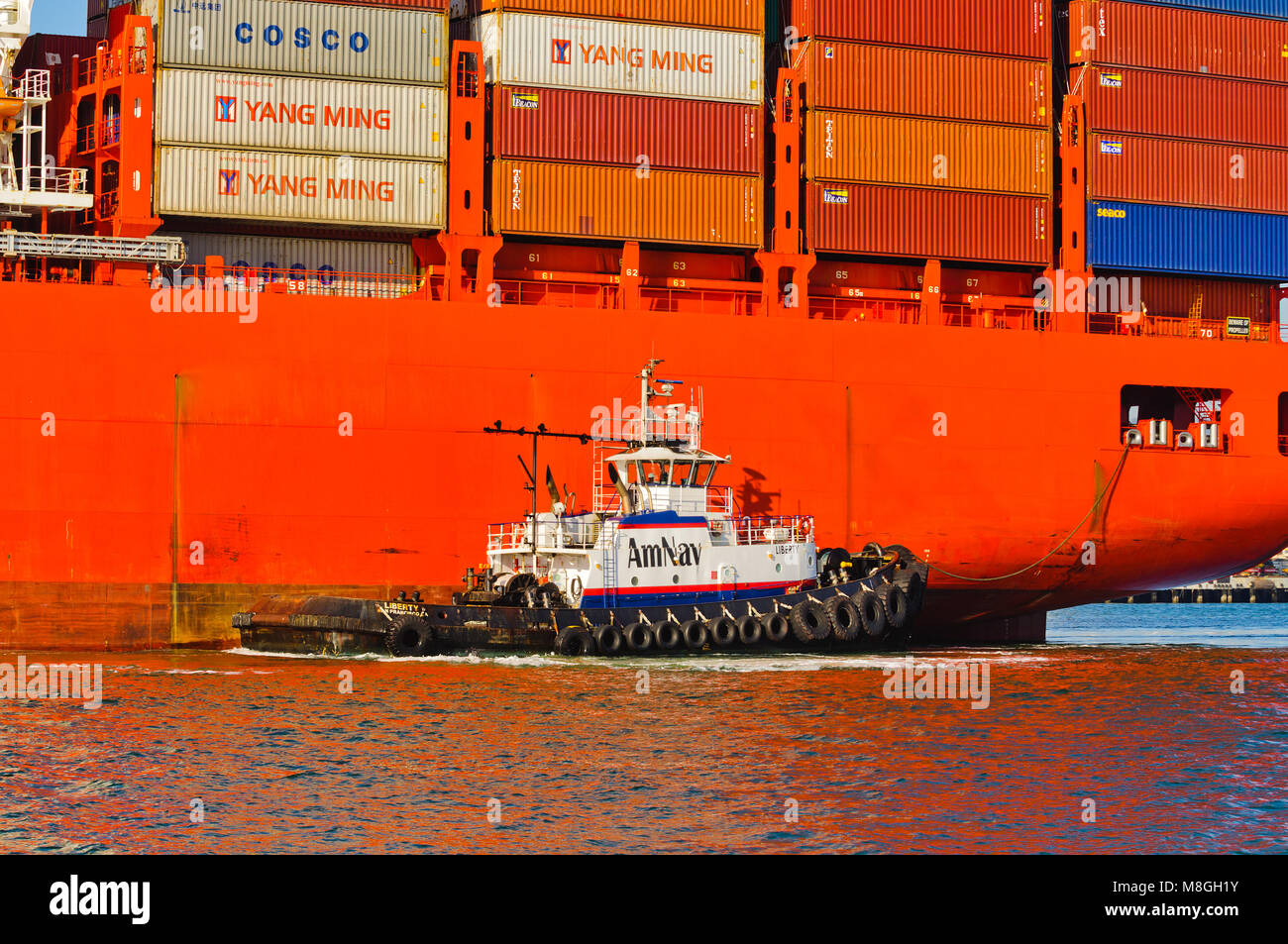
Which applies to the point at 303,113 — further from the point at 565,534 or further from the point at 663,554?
the point at 663,554

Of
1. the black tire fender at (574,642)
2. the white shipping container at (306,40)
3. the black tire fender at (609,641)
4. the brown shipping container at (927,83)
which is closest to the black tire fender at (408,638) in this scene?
the black tire fender at (574,642)

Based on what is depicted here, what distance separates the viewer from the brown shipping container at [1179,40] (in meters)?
29.2

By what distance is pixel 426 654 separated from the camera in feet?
75.2

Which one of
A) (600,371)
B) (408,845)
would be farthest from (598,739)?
(600,371)

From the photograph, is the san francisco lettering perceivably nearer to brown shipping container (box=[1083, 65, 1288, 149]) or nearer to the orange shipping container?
the orange shipping container

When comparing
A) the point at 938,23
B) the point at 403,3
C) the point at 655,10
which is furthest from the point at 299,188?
the point at 938,23

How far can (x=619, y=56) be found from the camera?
1053 inches

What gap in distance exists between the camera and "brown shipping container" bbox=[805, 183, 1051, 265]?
2755cm

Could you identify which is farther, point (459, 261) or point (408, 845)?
point (459, 261)

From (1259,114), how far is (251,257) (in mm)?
19852

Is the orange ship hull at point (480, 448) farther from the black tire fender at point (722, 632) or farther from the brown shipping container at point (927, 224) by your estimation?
the black tire fender at point (722, 632)

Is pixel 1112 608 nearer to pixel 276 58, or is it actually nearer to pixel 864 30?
pixel 864 30

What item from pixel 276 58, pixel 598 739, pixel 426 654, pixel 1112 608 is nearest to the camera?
pixel 598 739

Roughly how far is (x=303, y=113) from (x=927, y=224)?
11.4m
